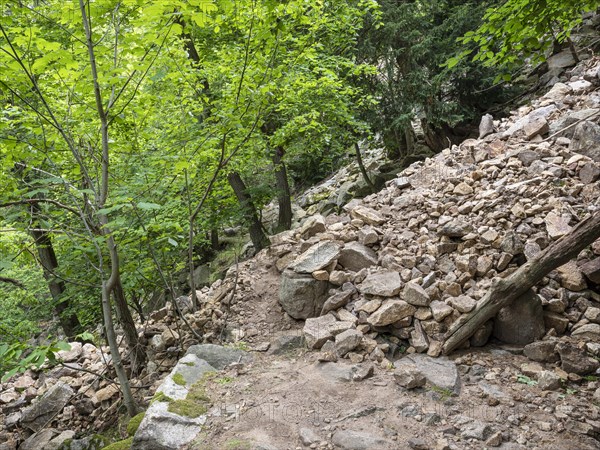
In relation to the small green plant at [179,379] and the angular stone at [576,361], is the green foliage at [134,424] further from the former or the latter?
the angular stone at [576,361]

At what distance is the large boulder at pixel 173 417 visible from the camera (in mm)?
3785

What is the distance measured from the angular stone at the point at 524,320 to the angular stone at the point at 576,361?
417 mm

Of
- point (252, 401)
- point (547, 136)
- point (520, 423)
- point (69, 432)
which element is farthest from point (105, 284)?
point (547, 136)

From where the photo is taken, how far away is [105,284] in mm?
4320

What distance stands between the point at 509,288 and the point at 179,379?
3970mm

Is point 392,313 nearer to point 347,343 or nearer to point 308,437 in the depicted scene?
point 347,343

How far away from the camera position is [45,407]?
252 inches

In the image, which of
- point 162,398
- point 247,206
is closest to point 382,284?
point 162,398

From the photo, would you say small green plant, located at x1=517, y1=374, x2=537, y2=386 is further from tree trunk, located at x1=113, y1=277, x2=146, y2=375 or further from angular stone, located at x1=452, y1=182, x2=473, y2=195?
tree trunk, located at x1=113, y1=277, x2=146, y2=375

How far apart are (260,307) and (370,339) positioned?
2.17 meters

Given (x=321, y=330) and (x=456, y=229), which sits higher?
(x=456, y=229)

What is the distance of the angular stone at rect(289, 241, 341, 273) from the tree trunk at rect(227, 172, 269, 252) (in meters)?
3.95

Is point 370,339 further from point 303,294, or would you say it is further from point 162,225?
point 162,225

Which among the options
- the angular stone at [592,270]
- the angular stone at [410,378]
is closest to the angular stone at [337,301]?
the angular stone at [410,378]
